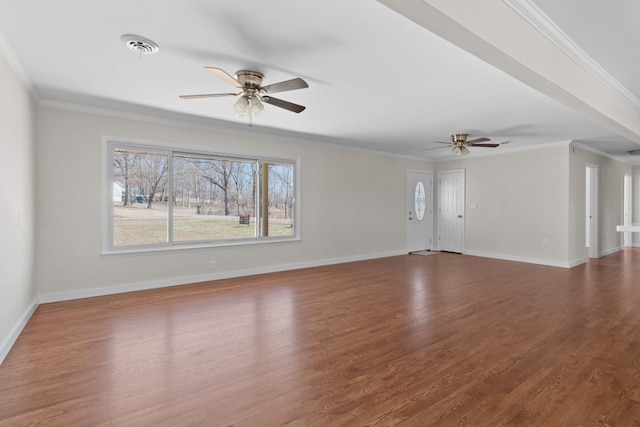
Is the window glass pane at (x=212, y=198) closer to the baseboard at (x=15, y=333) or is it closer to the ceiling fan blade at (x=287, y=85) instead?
the baseboard at (x=15, y=333)

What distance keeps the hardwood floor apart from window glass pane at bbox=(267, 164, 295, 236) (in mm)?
1711

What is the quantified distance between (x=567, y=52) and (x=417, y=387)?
2.73 meters

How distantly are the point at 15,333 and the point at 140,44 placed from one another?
8.98ft

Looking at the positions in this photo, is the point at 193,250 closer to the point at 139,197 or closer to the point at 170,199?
the point at 170,199

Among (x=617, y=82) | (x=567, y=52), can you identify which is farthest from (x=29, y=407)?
(x=617, y=82)

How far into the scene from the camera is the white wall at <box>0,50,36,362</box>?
9.04 ft

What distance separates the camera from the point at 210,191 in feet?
18.1

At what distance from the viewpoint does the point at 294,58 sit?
9.44 feet

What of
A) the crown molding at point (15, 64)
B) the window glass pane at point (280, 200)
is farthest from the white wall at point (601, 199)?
the crown molding at point (15, 64)

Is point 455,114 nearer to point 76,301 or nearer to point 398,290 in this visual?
point 398,290

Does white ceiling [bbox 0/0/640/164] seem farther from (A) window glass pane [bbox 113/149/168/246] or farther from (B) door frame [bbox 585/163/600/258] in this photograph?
(B) door frame [bbox 585/163/600/258]

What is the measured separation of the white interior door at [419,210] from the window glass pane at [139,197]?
5.65 meters

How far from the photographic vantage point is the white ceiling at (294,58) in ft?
7.18

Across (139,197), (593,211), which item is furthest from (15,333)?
(593,211)
